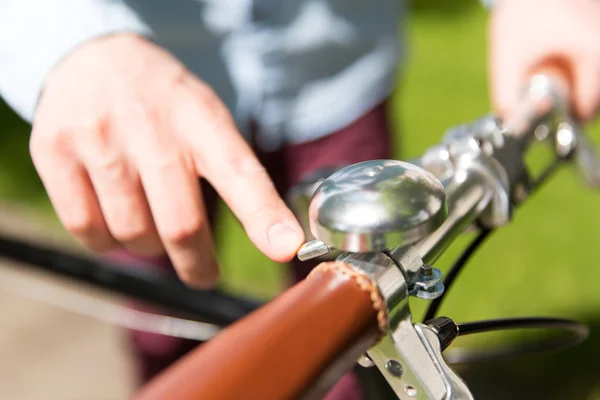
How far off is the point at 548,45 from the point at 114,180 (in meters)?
0.45

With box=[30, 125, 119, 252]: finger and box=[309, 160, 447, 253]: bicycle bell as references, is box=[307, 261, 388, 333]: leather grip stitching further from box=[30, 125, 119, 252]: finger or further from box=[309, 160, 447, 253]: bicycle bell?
box=[30, 125, 119, 252]: finger

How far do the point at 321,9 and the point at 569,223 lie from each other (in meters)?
1.16

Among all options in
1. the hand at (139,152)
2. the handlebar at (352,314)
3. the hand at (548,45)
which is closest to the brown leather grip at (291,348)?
the handlebar at (352,314)

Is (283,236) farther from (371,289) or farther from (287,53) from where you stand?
(287,53)

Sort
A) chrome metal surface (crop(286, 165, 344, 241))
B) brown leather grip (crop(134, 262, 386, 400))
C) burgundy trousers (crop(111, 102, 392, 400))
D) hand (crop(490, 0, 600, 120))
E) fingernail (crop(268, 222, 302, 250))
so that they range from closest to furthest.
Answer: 1. brown leather grip (crop(134, 262, 386, 400))
2. fingernail (crop(268, 222, 302, 250))
3. chrome metal surface (crop(286, 165, 344, 241))
4. hand (crop(490, 0, 600, 120))
5. burgundy trousers (crop(111, 102, 392, 400))

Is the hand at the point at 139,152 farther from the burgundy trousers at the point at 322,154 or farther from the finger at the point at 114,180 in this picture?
the burgundy trousers at the point at 322,154

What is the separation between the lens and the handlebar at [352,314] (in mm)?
266

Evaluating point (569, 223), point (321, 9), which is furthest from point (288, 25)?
point (569, 223)

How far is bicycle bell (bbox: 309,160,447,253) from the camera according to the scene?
32cm

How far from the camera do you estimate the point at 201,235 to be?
44 centimetres

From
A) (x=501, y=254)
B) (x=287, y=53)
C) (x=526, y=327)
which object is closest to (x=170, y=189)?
(x=526, y=327)

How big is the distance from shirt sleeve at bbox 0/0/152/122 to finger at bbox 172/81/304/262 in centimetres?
10

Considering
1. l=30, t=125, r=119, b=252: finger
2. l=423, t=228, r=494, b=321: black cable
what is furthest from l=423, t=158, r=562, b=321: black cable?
l=30, t=125, r=119, b=252: finger

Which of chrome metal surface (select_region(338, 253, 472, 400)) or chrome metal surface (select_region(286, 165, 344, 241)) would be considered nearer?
chrome metal surface (select_region(338, 253, 472, 400))
